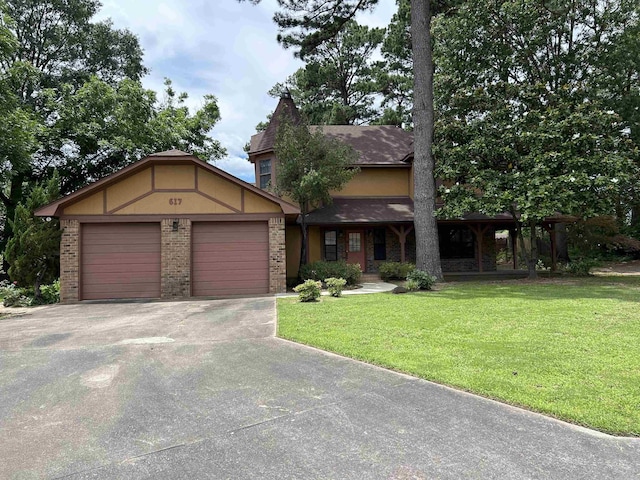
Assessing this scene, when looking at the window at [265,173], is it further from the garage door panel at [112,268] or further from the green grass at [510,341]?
the green grass at [510,341]

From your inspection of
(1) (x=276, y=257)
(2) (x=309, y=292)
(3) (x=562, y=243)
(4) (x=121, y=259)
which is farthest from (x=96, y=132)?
(3) (x=562, y=243)

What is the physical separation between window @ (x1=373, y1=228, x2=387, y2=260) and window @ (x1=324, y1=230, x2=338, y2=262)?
5.96 ft

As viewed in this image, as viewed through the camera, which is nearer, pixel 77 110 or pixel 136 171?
pixel 136 171

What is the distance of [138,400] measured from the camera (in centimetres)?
385

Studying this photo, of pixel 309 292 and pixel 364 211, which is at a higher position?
pixel 364 211

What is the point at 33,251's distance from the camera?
1169 cm

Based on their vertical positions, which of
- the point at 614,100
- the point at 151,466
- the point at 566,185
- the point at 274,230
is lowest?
the point at 151,466

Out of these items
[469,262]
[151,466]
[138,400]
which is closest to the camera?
[151,466]

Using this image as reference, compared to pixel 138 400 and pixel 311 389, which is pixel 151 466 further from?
pixel 311 389

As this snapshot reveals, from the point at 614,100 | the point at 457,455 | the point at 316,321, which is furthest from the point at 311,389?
the point at 614,100

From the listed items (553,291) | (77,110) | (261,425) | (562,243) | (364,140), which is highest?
(77,110)

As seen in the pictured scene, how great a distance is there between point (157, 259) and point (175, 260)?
2.12ft

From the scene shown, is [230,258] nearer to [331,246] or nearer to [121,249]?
[121,249]

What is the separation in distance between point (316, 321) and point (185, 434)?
14.4 feet
